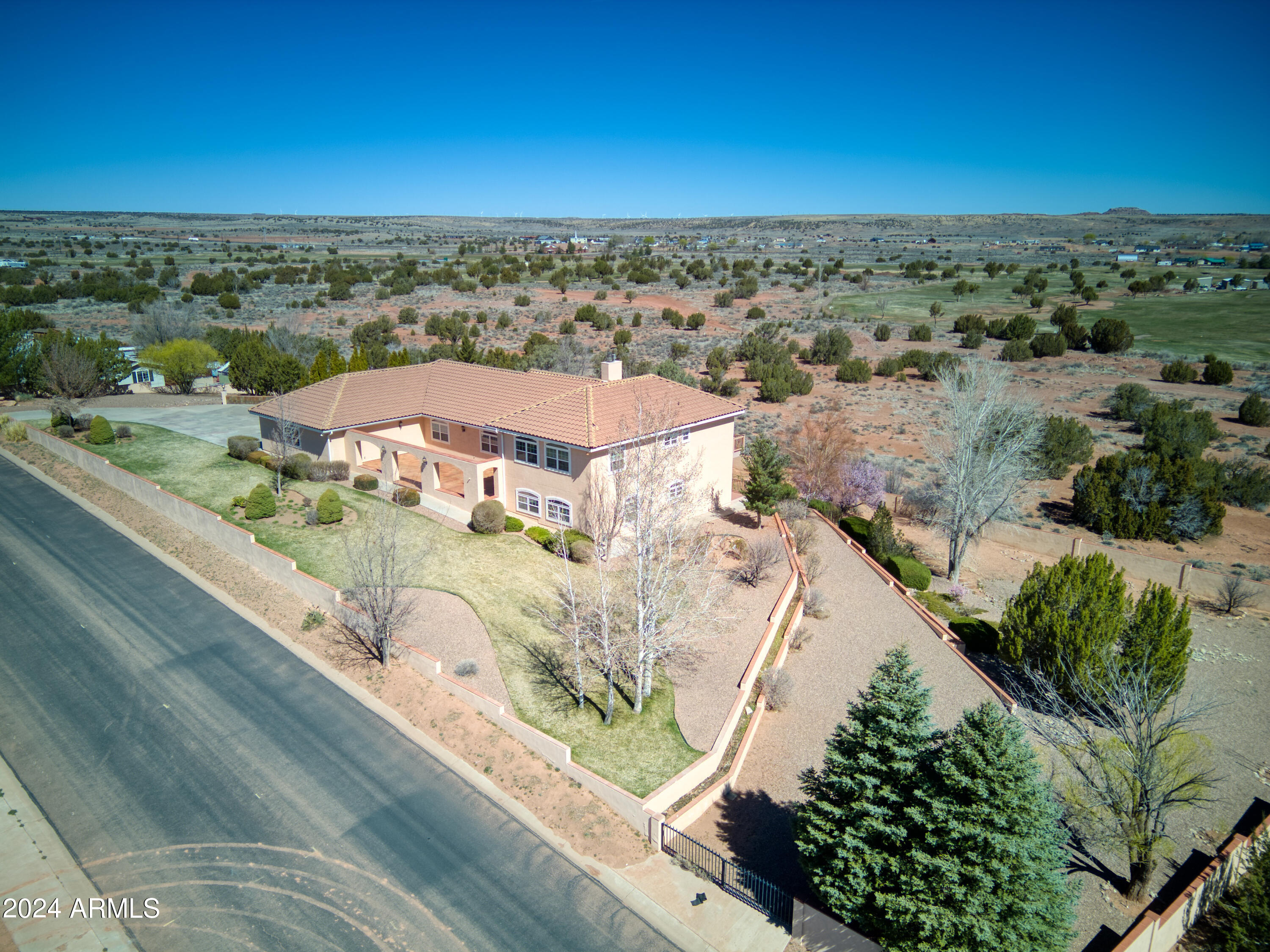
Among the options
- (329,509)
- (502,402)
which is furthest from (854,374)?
(329,509)

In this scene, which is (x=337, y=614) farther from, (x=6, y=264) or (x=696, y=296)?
(x=6, y=264)

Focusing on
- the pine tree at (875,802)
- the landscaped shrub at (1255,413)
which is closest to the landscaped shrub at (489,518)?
the pine tree at (875,802)

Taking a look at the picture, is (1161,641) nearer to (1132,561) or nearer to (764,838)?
(764,838)

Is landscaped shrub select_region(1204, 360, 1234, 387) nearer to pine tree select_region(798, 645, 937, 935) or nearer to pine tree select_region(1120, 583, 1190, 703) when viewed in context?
pine tree select_region(1120, 583, 1190, 703)

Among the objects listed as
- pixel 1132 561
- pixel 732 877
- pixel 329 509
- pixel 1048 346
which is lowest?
pixel 1132 561

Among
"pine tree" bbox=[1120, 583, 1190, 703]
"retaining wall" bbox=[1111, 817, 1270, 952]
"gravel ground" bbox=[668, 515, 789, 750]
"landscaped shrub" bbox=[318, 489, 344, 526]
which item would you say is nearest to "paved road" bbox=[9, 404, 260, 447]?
"landscaped shrub" bbox=[318, 489, 344, 526]
